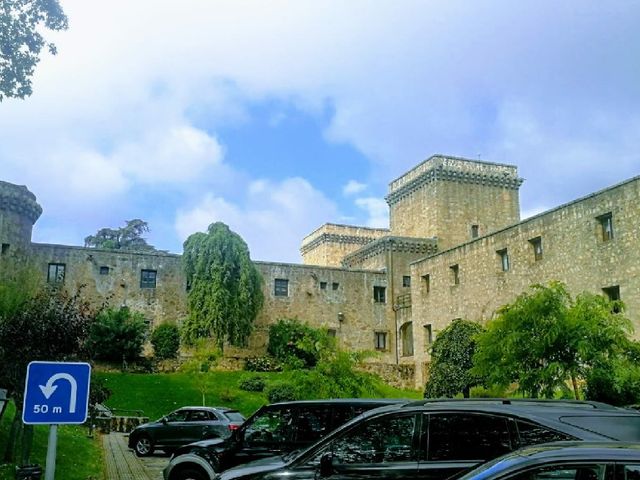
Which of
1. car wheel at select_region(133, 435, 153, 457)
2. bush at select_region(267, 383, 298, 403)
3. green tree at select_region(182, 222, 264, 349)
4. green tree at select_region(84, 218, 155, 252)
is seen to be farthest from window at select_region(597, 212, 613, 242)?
green tree at select_region(84, 218, 155, 252)

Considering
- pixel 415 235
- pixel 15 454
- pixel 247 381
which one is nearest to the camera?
pixel 15 454

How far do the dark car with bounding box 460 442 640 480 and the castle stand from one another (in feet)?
77.1

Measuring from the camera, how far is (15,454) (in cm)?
1377

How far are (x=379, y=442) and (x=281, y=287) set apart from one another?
3738 cm

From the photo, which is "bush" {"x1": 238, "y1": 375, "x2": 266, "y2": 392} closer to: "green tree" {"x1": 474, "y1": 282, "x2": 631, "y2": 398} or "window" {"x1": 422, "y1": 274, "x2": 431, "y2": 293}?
"window" {"x1": 422, "y1": 274, "x2": 431, "y2": 293}

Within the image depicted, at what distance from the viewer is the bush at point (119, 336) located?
109 ft

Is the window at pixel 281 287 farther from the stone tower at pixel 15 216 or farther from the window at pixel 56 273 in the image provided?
the stone tower at pixel 15 216

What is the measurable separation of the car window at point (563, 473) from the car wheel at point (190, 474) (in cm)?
716

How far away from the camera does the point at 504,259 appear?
32875 millimetres

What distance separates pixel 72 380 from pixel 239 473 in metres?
1.95

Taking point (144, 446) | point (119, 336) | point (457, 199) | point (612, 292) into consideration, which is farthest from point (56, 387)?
point (457, 199)

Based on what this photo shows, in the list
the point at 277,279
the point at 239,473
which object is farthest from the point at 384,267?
the point at 239,473

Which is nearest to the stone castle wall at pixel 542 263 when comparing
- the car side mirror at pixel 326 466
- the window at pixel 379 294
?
the window at pixel 379 294

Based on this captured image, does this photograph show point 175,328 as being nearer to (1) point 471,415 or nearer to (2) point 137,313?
(2) point 137,313
